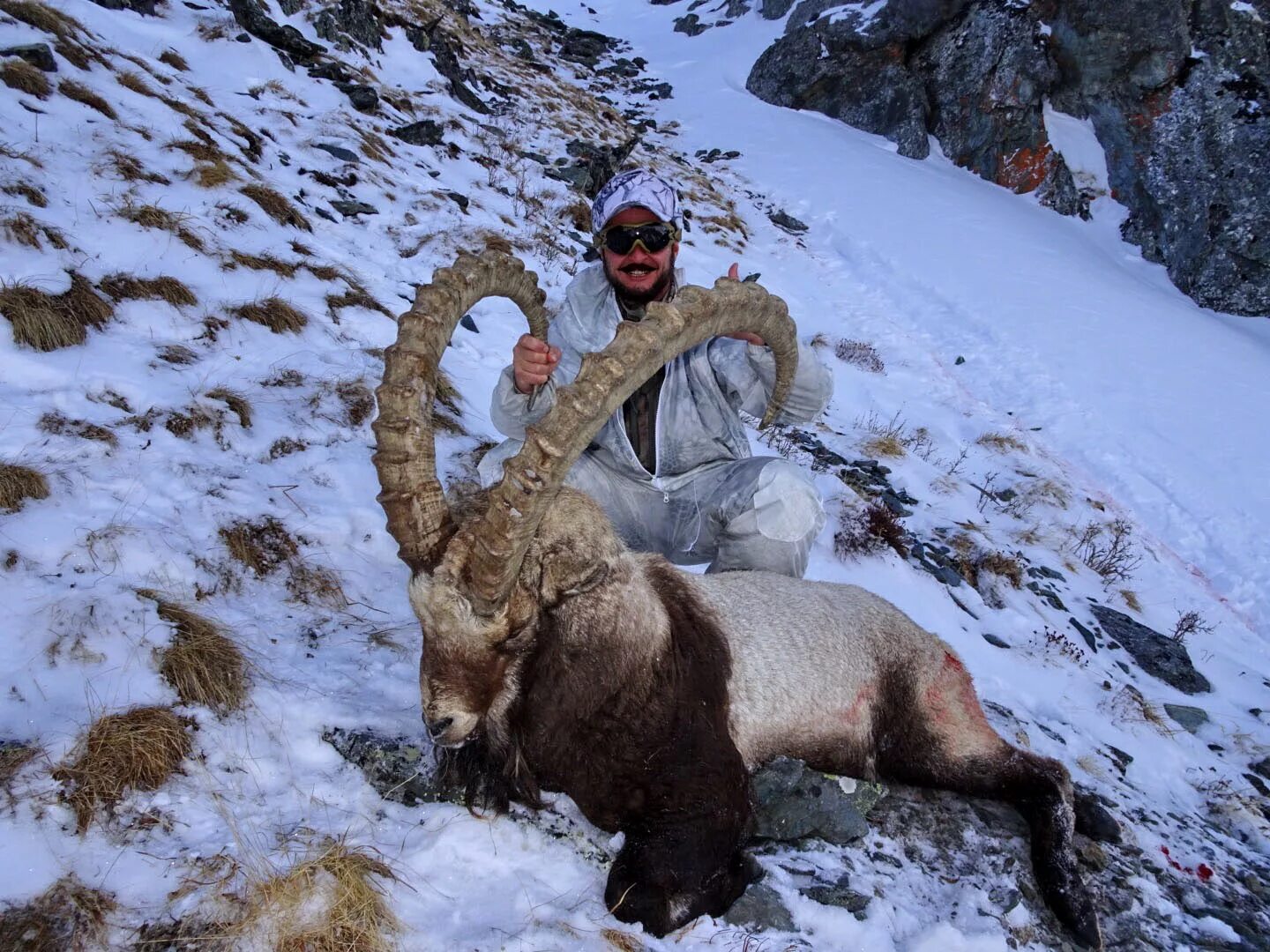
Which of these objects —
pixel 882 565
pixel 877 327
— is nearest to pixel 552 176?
pixel 877 327

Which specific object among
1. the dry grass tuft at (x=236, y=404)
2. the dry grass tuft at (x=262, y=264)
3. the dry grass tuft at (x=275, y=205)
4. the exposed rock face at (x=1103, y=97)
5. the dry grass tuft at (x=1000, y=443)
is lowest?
the dry grass tuft at (x=236, y=404)

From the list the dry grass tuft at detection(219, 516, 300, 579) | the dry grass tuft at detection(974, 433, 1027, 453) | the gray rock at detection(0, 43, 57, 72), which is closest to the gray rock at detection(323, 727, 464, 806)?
the dry grass tuft at detection(219, 516, 300, 579)

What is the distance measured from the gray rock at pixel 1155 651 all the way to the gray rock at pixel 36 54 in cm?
1236

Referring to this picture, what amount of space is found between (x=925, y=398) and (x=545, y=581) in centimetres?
1105

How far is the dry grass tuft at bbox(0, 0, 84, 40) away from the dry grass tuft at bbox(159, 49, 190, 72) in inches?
58.2

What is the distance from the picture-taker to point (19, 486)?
387 centimetres

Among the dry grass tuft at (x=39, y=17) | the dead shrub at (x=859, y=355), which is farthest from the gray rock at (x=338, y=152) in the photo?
the dead shrub at (x=859, y=355)

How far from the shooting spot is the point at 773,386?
4270mm

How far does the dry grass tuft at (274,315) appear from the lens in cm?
644

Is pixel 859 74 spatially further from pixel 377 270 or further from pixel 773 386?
pixel 773 386

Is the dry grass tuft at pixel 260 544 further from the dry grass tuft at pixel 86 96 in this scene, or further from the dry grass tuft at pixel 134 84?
the dry grass tuft at pixel 134 84

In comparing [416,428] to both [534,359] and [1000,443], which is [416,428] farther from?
[1000,443]

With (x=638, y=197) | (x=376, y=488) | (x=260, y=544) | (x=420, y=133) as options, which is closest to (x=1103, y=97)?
(x=420, y=133)

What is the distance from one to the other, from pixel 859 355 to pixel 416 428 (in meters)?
11.6
